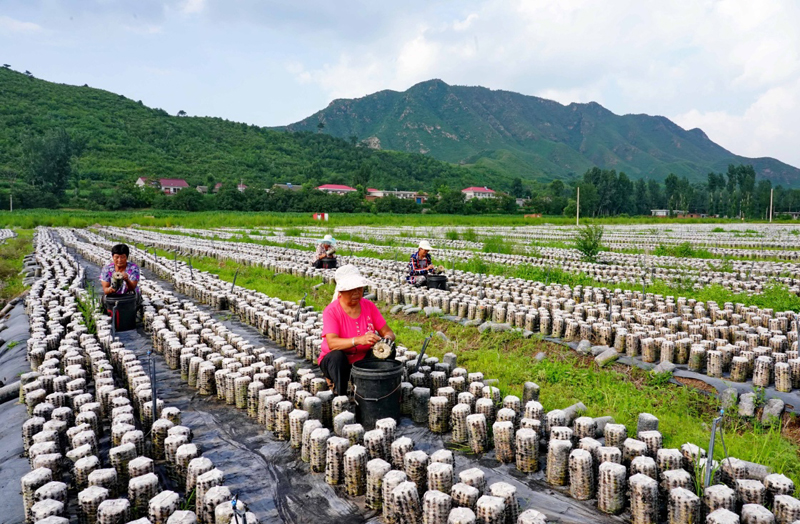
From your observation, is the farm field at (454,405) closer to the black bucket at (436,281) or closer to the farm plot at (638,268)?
the farm plot at (638,268)

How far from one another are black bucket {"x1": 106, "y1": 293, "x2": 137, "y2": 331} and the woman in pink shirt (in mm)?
4023

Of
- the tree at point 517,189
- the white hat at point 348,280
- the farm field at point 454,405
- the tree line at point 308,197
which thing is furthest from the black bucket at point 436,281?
the tree at point 517,189

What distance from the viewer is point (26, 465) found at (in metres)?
3.44

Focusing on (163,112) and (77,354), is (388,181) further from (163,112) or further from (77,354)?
(77,354)

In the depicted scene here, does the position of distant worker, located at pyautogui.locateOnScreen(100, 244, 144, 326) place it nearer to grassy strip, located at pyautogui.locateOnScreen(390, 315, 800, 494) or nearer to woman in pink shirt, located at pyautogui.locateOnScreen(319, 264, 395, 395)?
grassy strip, located at pyautogui.locateOnScreen(390, 315, 800, 494)

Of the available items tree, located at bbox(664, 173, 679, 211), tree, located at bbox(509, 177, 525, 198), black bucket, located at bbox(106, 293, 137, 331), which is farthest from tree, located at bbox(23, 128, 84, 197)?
tree, located at bbox(664, 173, 679, 211)

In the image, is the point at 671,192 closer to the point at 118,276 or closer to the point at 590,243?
the point at 590,243

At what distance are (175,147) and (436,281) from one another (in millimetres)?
91886

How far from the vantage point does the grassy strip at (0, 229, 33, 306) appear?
10.9m

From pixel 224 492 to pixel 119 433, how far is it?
3.94 ft

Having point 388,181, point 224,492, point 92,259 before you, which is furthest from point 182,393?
point 388,181

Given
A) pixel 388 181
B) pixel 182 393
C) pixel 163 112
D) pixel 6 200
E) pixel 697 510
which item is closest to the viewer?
pixel 697 510

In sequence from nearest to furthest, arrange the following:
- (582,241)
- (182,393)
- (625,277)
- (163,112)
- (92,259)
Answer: (182,393)
(625,277)
(582,241)
(92,259)
(163,112)

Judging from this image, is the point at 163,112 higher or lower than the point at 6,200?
higher
